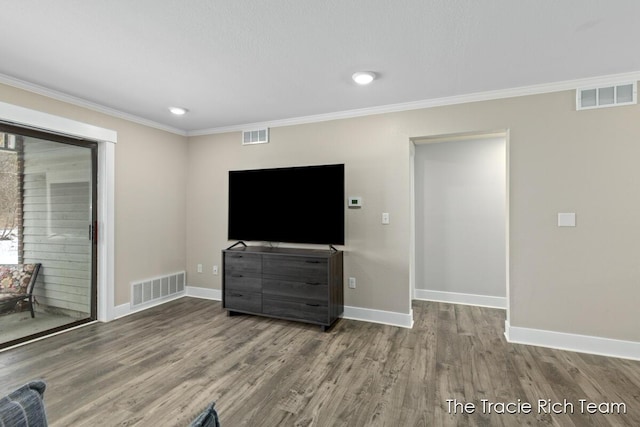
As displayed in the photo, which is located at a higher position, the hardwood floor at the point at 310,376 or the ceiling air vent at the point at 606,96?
the ceiling air vent at the point at 606,96

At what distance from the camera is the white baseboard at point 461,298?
4203 mm

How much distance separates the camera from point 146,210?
4.11 meters

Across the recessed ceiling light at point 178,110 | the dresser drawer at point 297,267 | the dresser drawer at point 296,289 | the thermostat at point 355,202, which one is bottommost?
the dresser drawer at point 296,289

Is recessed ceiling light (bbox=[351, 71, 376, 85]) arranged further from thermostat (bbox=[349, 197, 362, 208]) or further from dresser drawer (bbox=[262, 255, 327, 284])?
dresser drawer (bbox=[262, 255, 327, 284])

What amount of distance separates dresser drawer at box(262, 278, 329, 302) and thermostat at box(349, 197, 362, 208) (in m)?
1.02

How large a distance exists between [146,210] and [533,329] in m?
4.71

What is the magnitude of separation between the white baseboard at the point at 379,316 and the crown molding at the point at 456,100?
92.6 inches

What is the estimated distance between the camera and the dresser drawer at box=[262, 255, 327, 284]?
3.37 m

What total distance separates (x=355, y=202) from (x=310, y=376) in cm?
200

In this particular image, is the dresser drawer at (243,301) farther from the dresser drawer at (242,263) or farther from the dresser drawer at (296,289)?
the dresser drawer at (242,263)

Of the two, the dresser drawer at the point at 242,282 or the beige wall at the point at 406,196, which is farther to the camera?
the dresser drawer at the point at 242,282

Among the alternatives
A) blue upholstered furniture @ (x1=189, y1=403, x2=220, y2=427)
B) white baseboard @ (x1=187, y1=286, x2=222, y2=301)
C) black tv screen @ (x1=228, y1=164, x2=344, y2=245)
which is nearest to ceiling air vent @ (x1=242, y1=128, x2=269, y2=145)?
black tv screen @ (x1=228, y1=164, x2=344, y2=245)

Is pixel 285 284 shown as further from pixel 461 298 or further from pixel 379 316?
pixel 461 298

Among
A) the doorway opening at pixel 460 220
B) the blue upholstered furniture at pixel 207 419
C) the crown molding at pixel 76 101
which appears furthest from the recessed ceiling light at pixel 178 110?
the blue upholstered furniture at pixel 207 419
